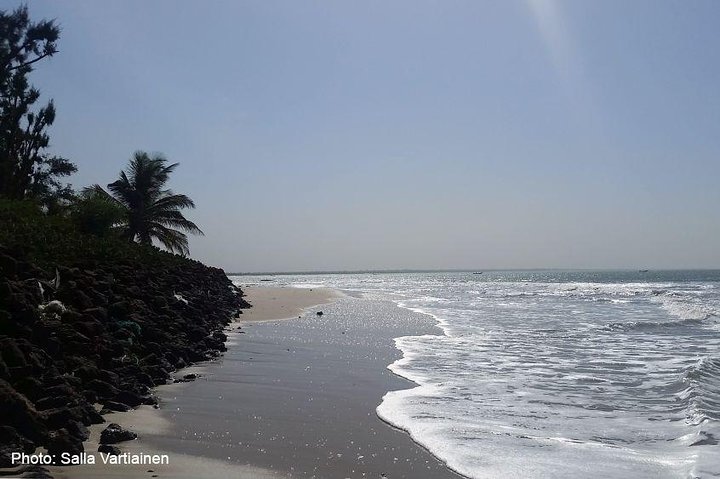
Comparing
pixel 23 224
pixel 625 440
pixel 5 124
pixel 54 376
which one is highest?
pixel 5 124

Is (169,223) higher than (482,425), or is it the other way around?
(169,223)

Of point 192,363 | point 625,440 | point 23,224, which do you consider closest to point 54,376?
point 192,363

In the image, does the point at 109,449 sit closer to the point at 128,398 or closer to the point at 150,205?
the point at 128,398

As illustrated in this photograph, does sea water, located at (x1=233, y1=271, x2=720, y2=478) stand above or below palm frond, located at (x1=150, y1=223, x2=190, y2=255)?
below

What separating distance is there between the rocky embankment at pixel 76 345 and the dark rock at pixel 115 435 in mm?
160

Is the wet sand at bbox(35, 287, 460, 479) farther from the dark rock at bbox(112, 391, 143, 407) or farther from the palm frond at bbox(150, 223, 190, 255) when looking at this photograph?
the palm frond at bbox(150, 223, 190, 255)

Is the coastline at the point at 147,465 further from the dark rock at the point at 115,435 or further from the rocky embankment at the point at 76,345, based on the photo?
the rocky embankment at the point at 76,345

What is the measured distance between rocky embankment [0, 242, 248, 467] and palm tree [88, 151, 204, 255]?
42.9ft

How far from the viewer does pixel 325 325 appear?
55.5ft

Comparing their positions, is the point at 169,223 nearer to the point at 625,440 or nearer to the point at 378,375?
the point at 378,375

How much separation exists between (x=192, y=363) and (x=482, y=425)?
4865 mm

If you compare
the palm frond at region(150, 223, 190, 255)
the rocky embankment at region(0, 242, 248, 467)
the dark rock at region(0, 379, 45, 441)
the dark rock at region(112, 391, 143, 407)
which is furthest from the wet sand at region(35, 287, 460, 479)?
the palm frond at region(150, 223, 190, 255)

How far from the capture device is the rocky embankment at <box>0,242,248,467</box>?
15.5ft

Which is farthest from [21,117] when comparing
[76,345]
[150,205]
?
[76,345]
